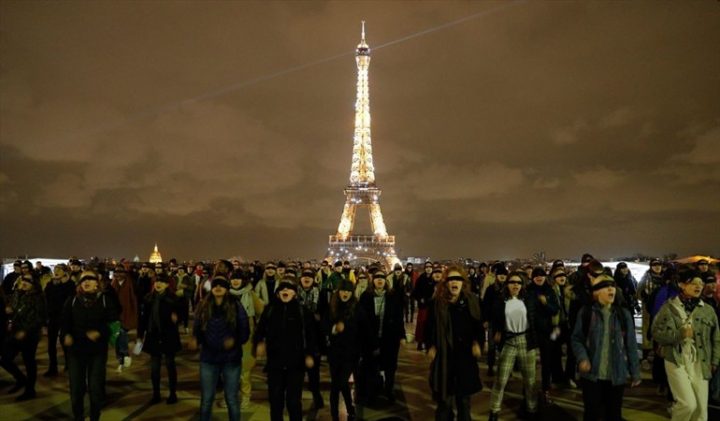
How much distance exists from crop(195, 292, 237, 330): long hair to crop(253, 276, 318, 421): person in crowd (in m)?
0.31

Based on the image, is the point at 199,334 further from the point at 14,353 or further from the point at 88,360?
the point at 14,353

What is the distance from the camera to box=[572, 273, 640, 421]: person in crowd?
17.2ft

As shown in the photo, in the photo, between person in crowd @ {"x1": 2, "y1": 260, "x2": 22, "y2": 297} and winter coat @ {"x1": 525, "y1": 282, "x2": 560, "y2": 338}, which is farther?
person in crowd @ {"x1": 2, "y1": 260, "x2": 22, "y2": 297}

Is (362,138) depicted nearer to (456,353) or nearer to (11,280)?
(11,280)

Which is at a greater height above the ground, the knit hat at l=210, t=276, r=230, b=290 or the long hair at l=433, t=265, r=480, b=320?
the knit hat at l=210, t=276, r=230, b=290

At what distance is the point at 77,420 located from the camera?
6.19 meters

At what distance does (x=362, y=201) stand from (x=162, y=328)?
60.0 m

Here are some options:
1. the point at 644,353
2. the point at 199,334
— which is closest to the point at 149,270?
the point at 199,334

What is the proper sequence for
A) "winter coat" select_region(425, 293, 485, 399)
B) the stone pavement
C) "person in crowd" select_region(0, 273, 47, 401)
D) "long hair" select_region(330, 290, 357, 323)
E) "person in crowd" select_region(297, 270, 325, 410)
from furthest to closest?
1. "person in crowd" select_region(0, 273, 47, 401)
2. the stone pavement
3. "long hair" select_region(330, 290, 357, 323)
4. "person in crowd" select_region(297, 270, 325, 410)
5. "winter coat" select_region(425, 293, 485, 399)

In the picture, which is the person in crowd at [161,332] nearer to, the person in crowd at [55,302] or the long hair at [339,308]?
A: the long hair at [339,308]

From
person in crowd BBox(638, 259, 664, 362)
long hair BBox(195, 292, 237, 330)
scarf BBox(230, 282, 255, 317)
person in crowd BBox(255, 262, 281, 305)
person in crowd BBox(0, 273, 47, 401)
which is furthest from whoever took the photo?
person in crowd BBox(255, 262, 281, 305)

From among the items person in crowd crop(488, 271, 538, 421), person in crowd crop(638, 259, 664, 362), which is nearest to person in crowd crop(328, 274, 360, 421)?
person in crowd crop(488, 271, 538, 421)

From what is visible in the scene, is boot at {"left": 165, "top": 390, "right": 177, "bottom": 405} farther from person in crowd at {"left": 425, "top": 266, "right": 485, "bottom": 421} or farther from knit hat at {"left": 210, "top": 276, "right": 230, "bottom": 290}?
person in crowd at {"left": 425, "top": 266, "right": 485, "bottom": 421}

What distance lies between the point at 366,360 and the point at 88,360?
346 cm
